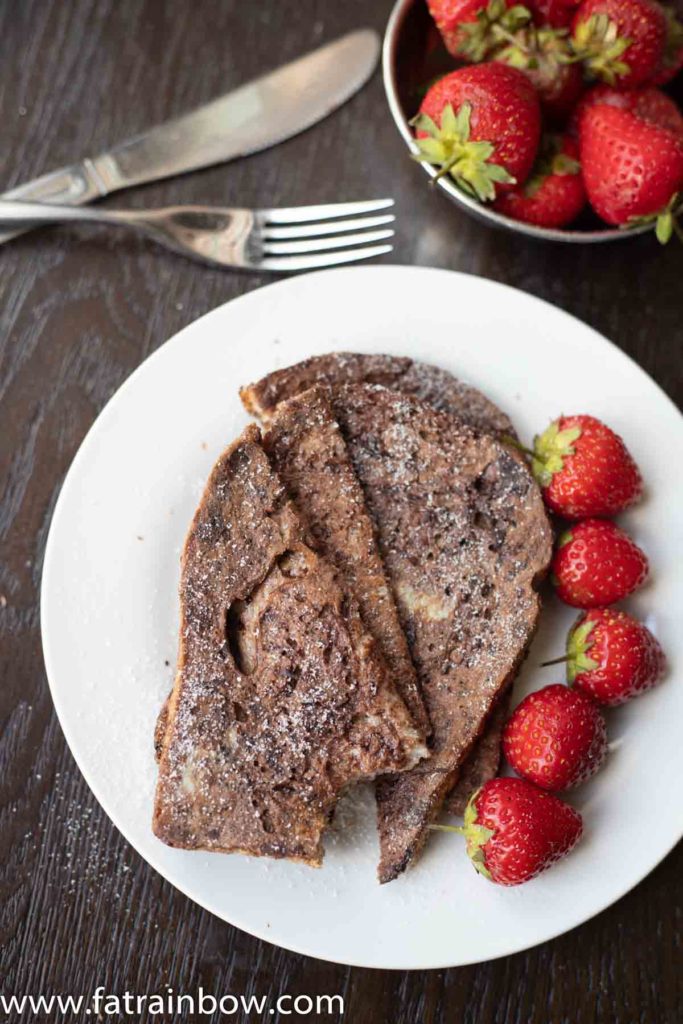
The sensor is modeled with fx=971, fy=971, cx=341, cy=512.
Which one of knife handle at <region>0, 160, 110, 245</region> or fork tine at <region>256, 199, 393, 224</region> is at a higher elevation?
knife handle at <region>0, 160, 110, 245</region>

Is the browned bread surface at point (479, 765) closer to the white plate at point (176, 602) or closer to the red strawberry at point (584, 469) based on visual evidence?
the white plate at point (176, 602)

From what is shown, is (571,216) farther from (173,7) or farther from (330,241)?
(173,7)

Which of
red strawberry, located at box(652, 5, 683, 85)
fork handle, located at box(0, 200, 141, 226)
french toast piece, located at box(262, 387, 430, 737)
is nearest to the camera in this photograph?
french toast piece, located at box(262, 387, 430, 737)

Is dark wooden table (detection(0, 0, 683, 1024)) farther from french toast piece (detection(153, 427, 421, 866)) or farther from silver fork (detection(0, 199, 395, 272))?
french toast piece (detection(153, 427, 421, 866))

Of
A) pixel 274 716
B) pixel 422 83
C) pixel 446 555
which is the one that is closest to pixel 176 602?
pixel 274 716

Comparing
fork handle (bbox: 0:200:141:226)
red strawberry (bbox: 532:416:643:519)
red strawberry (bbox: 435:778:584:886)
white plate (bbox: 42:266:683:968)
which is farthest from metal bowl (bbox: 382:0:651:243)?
red strawberry (bbox: 435:778:584:886)

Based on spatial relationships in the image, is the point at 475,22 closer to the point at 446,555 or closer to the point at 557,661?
the point at 446,555
